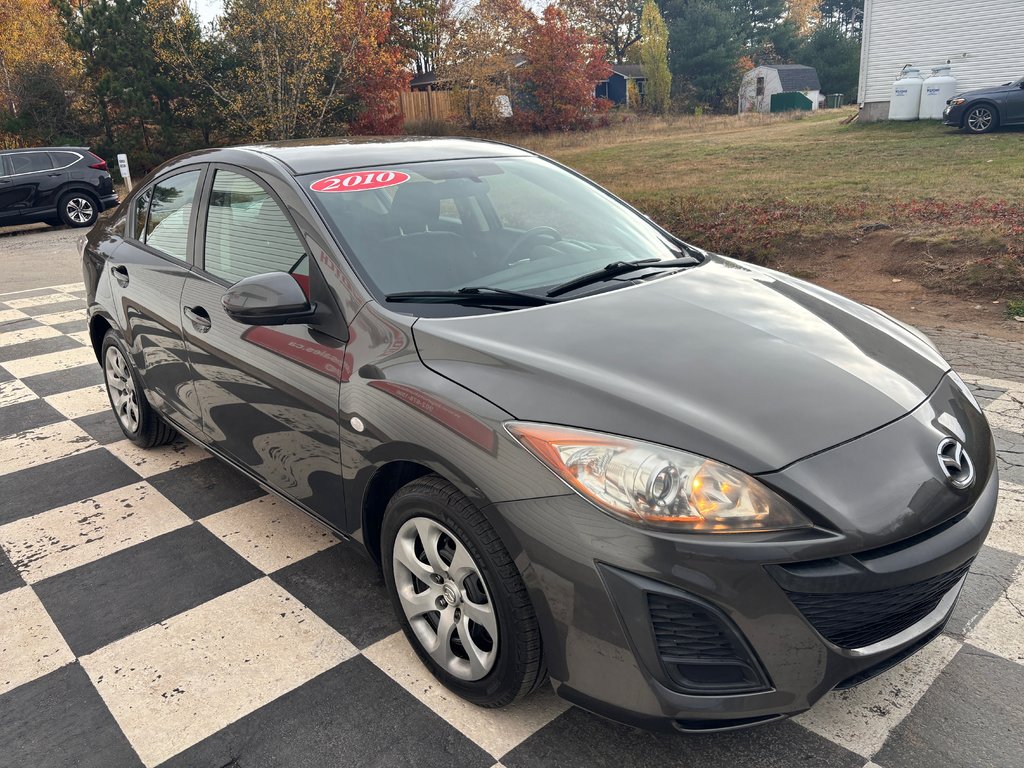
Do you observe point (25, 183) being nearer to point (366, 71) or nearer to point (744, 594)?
point (366, 71)

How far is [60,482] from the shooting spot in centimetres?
405

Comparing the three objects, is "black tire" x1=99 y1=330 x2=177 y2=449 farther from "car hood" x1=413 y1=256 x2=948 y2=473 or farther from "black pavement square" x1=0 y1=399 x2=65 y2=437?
"car hood" x1=413 y1=256 x2=948 y2=473

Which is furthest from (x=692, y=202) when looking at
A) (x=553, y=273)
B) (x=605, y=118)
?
(x=605, y=118)

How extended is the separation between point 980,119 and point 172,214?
18028mm

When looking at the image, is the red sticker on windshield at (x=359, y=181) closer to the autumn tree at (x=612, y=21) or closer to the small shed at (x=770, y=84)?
the small shed at (x=770, y=84)

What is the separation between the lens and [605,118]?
41.5m

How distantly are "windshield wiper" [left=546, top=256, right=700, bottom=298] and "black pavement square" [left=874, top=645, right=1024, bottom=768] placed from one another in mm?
1619

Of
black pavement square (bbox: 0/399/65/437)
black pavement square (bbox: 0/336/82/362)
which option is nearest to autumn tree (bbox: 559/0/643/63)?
black pavement square (bbox: 0/336/82/362)

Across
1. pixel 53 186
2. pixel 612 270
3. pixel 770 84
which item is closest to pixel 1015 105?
pixel 612 270

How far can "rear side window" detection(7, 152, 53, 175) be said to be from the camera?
15.5m

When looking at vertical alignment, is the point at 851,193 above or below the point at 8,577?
above

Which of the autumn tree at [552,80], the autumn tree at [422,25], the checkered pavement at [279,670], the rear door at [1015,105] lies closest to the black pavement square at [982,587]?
the checkered pavement at [279,670]

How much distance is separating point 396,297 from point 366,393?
0.34 meters

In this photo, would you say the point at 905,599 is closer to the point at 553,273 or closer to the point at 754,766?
the point at 754,766
